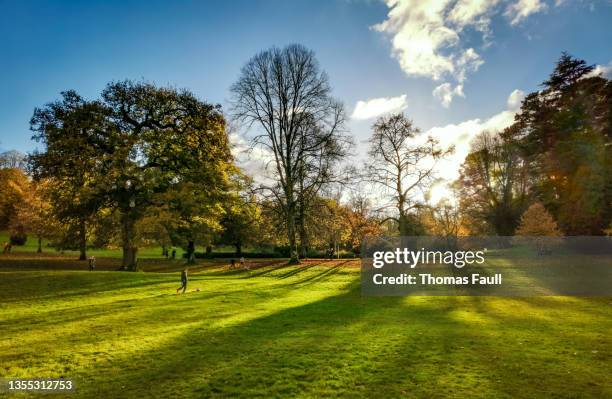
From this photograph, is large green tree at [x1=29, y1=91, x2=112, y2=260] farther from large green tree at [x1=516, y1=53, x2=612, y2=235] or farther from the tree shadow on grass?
large green tree at [x1=516, y1=53, x2=612, y2=235]

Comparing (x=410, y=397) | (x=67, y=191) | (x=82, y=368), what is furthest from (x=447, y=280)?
(x=67, y=191)

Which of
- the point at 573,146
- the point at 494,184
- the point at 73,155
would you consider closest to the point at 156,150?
the point at 73,155

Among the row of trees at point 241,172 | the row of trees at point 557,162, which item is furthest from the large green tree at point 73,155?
the row of trees at point 557,162

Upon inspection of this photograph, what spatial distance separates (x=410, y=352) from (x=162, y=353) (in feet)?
21.4

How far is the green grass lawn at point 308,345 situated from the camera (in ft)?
22.9

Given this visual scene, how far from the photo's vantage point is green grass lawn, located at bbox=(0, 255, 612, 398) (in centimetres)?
697

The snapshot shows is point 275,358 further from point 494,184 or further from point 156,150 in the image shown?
point 494,184

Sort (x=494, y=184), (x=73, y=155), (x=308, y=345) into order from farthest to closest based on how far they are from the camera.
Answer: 1. (x=494, y=184)
2. (x=73, y=155)
3. (x=308, y=345)

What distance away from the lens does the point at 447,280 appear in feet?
82.3

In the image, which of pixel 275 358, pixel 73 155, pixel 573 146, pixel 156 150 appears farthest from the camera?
pixel 573 146

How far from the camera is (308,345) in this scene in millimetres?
9758

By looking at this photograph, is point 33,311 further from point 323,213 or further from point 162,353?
point 323,213

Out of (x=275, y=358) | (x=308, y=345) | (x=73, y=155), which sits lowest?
(x=308, y=345)

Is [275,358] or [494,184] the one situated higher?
[494,184]
